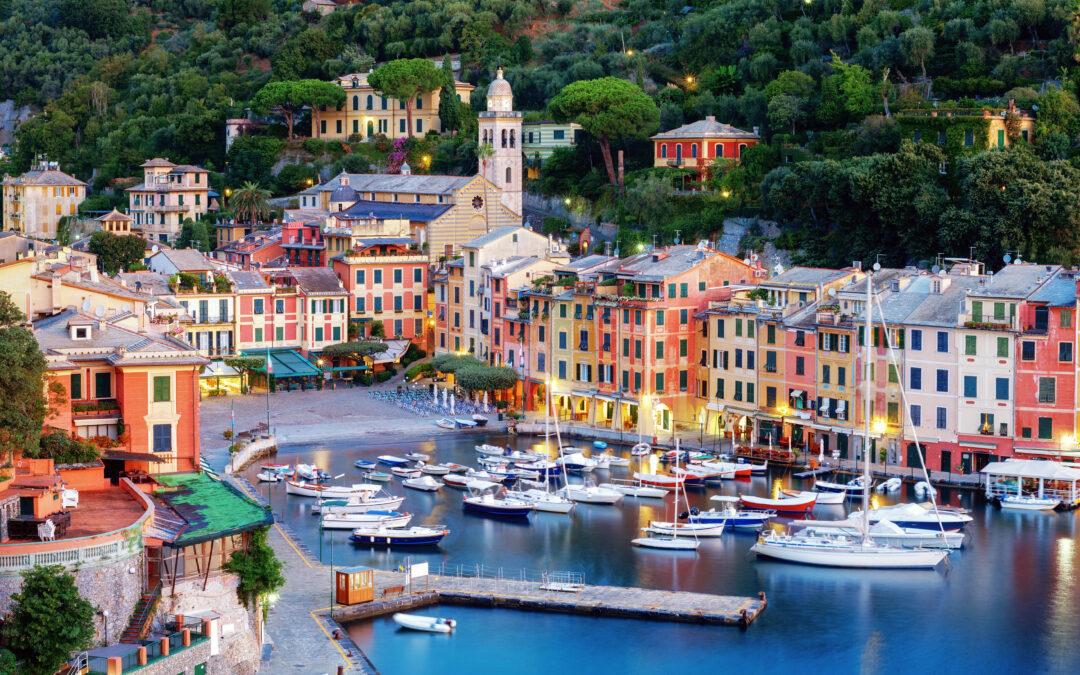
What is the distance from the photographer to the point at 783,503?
59.7 metres

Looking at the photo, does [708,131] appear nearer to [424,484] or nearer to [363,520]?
[424,484]

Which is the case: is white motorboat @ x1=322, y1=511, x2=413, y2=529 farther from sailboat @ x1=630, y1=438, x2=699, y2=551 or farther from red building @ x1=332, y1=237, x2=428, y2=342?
red building @ x1=332, y1=237, x2=428, y2=342

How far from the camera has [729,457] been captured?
222ft

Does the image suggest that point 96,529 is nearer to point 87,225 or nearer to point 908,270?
point 908,270

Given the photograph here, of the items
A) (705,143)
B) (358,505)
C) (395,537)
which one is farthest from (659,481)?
(705,143)

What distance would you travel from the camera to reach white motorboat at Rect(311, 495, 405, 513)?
59000 millimetres

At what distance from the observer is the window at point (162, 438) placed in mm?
46156

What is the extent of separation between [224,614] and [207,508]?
370cm

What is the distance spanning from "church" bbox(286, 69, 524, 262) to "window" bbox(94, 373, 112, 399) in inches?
1842

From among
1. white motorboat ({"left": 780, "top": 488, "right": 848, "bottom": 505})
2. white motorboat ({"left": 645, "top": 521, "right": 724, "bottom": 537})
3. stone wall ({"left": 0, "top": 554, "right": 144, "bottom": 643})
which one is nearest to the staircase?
stone wall ({"left": 0, "top": 554, "right": 144, "bottom": 643})

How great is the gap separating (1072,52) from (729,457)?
112ft

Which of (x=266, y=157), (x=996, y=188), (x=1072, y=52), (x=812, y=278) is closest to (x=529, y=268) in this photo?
(x=812, y=278)

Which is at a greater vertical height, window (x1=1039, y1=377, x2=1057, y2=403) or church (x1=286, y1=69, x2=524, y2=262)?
church (x1=286, y1=69, x2=524, y2=262)

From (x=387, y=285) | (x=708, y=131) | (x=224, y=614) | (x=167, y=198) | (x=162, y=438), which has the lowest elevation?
(x=224, y=614)
